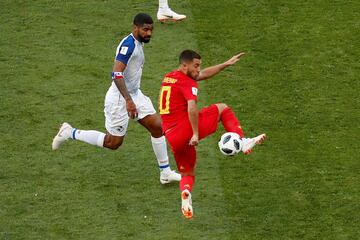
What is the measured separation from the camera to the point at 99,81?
15.4m

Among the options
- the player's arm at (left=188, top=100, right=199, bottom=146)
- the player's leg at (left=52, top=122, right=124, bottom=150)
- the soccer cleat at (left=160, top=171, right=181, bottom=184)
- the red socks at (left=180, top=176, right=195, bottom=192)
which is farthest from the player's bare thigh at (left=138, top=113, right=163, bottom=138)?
the player's arm at (left=188, top=100, right=199, bottom=146)

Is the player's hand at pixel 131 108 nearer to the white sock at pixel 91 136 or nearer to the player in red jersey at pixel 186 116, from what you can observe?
the player in red jersey at pixel 186 116

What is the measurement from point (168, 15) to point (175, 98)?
518 cm

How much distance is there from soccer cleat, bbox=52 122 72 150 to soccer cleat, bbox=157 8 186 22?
404 centimetres

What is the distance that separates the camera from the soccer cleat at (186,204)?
38.3ft

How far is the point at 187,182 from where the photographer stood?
1191 cm

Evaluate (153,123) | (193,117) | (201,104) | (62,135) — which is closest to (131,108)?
(153,123)

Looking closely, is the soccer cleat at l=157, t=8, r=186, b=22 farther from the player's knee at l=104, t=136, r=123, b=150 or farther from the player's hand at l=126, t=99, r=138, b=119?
the player's hand at l=126, t=99, r=138, b=119

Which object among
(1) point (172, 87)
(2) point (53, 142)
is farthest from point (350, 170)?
(2) point (53, 142)

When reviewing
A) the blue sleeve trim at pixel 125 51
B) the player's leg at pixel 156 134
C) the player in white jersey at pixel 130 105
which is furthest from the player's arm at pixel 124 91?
the player's leg at pixel 156 134

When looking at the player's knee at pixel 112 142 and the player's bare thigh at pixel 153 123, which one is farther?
the player's knee at pixel 112 142

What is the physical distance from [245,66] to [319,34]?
1565mm

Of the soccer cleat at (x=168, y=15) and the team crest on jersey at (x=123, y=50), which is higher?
the team crest on jersey at (x=123, y=50)

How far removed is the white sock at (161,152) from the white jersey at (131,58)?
68cm
